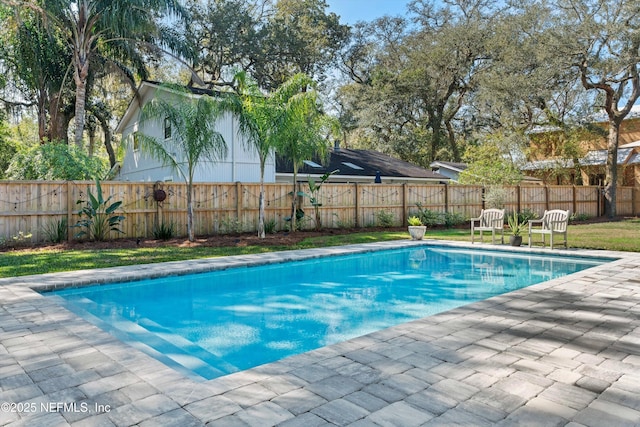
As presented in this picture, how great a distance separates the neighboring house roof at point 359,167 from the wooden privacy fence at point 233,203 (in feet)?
11.9

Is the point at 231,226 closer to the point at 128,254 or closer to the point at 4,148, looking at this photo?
the point at 128,254

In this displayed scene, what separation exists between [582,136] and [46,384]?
28324 millimetres

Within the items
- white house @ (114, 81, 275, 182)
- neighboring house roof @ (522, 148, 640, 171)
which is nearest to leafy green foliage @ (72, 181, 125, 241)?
white house @ (114, 81, 275, 182)

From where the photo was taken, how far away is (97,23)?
1574 centimetres

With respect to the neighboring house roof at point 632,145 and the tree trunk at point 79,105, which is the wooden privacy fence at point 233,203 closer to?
the tree trunk at point 79,105

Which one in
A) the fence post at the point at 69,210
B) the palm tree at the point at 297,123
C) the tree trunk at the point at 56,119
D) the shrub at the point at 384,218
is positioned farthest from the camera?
the tree trunk at the point at 56,119

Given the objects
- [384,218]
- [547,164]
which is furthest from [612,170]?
[384,218]

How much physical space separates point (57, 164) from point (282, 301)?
1076cm

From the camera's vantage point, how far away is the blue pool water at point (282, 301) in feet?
15.4

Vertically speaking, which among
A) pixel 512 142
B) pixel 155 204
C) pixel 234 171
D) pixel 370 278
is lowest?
pixel 370 278

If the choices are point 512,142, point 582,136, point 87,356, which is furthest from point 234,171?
point 582,136

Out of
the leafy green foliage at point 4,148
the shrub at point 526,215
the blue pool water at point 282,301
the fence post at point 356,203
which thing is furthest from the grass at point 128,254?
the leafy green foliage at point 4,148

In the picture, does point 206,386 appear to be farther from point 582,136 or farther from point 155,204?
point 582,136

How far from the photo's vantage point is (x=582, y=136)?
81.8 feet
